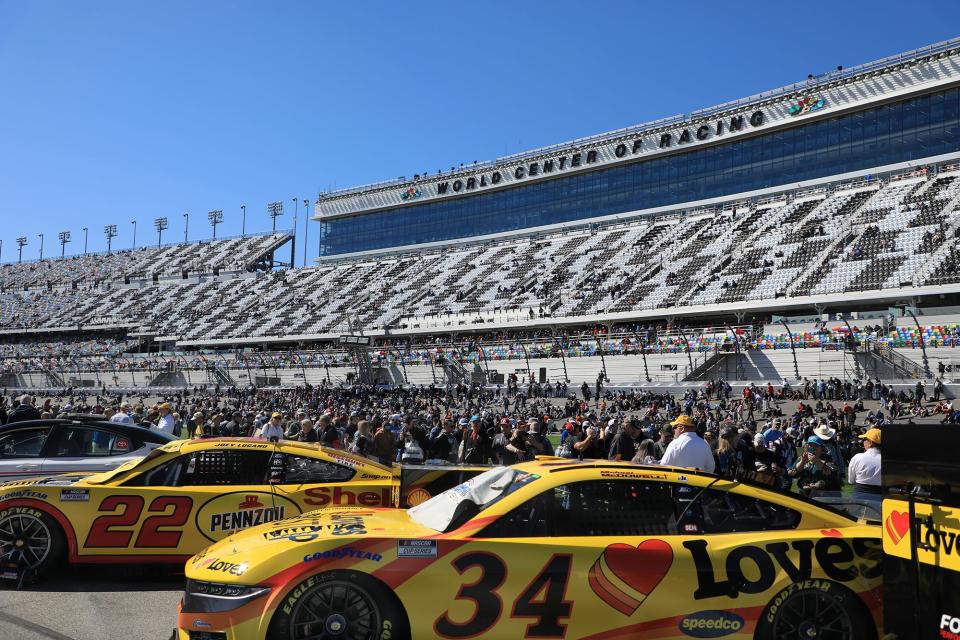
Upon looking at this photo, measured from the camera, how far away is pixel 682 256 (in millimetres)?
51500

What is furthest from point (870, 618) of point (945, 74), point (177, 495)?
point (945, 74)

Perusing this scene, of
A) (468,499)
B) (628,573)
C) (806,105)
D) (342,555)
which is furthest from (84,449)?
(806,105)

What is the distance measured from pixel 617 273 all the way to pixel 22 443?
46.6m

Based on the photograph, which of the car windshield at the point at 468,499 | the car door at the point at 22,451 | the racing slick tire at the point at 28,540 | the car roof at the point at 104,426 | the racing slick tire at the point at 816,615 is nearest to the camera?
the racing slick tire at the point at 816,615

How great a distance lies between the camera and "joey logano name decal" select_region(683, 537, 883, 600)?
4609 millimetres

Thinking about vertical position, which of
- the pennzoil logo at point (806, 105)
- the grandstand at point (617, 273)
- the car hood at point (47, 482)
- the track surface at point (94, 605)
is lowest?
the track surface at point (94, 605)

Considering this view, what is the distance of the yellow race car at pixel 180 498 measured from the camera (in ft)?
22.0

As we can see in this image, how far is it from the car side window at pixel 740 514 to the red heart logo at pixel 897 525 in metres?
0.60

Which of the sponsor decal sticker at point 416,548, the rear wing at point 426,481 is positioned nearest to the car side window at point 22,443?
the rear wing at point 426,481

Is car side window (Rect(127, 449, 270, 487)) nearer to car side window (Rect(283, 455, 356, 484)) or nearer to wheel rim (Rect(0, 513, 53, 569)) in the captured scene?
car side window (Rect(283, 455, 356, 484))

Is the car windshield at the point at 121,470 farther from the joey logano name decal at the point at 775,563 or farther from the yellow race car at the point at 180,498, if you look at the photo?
the joey logano name decal at the point at 775,563

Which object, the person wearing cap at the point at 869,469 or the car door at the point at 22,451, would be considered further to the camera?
the car door at the point at 22,451

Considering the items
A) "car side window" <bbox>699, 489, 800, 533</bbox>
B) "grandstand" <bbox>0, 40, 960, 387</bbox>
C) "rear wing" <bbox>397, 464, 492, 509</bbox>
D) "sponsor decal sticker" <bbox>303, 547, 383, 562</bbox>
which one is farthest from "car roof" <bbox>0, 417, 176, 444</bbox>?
"grandstand" <bbox>0, 40, 960, 387</bbox>

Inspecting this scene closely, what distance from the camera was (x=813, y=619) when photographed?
4621mm
